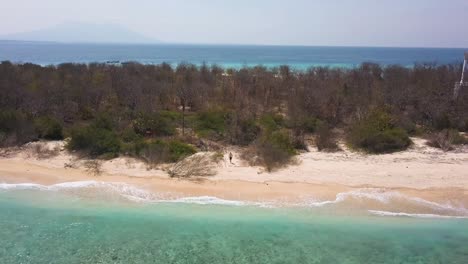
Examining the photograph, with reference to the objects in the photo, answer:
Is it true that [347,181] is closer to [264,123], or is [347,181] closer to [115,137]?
[264,123]

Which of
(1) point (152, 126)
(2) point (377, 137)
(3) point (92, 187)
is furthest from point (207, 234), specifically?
(2) point (377, 137)

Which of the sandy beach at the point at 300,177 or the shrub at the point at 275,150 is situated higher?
the shrub at the point at 275,150

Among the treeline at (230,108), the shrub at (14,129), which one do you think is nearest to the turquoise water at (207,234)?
the treeline at (230,108)

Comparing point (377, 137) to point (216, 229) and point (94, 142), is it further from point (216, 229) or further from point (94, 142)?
point (94, 142)

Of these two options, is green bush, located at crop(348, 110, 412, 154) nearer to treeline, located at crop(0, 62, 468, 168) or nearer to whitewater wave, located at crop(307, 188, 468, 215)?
treeline, located at crop(0, 62, 468, 168)

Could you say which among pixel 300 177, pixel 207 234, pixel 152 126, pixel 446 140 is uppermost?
pixel 152 126

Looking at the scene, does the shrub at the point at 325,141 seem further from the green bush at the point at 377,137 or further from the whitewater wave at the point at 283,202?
the whitewater wave at the point at 283,202
